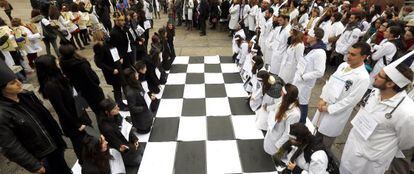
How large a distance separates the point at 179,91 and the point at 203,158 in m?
1.77

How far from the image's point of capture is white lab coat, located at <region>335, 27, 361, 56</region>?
14.9 feet

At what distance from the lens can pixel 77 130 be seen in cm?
262

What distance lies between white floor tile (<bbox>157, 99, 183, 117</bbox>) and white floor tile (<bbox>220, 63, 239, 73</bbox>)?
1570 mm

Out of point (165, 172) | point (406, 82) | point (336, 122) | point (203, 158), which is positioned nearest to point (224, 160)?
point (203, 158)

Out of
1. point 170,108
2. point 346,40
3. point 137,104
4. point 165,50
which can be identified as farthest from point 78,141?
point 346,40

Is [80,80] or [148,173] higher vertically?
[80,80]

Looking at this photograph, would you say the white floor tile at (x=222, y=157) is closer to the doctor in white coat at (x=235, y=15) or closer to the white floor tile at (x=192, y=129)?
the white floor tile at (x=192, y=129)

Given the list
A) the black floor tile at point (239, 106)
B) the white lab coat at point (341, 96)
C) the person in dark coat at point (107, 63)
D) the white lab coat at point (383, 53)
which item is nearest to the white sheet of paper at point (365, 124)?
the white lab coat at point (341, 96)

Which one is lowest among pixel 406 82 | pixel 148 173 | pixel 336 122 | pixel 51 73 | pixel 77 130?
pixel 148 173

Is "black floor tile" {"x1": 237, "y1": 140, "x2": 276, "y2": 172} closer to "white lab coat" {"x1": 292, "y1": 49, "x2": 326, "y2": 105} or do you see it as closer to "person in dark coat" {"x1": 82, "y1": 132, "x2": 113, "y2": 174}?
"white lab coat" {"x1": 292, "y1": 49, "x2": 326, "y2": 105}

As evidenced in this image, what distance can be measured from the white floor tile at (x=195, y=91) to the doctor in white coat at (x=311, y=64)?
1.68 metres

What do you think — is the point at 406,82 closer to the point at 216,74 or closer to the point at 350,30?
the point at 350,30

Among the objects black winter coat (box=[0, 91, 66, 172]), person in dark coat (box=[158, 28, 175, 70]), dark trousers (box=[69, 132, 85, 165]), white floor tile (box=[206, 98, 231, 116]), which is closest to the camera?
black winter coat (box=[0, 91, 66, 172])

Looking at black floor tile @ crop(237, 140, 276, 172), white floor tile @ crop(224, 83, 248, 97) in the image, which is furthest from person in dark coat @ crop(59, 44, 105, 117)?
white floor tile @ crop(224, 83, 248, 97)
